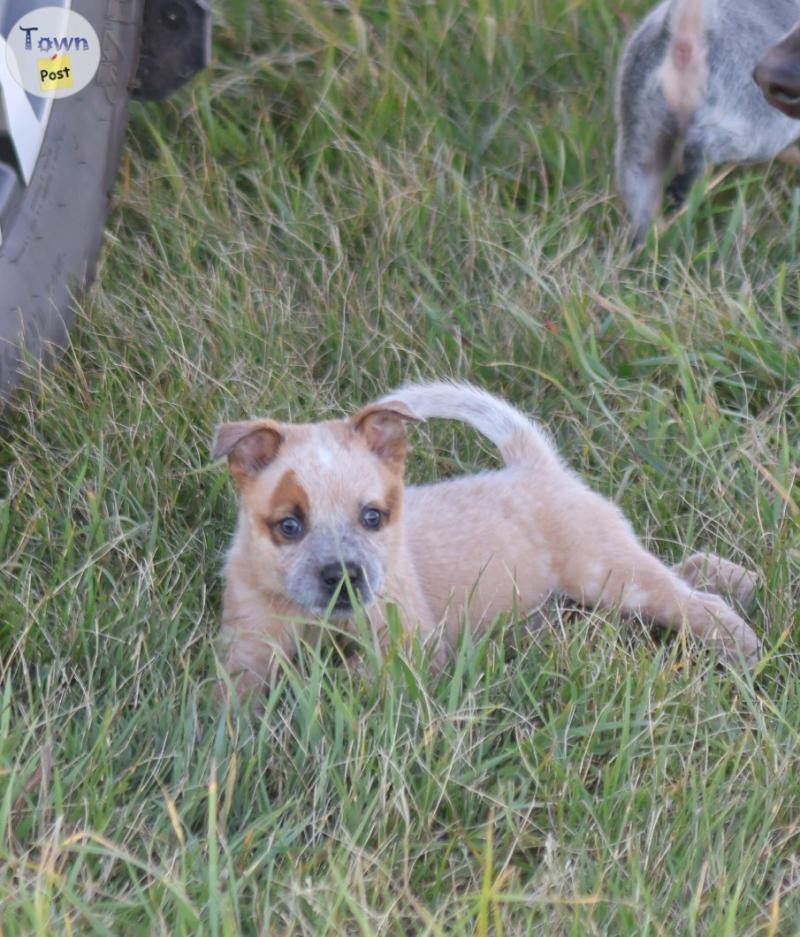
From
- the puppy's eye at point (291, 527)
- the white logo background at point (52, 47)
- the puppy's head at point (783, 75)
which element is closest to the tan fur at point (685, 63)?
the puppy's head at point (783, 75)

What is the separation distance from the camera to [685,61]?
4641 millimetres

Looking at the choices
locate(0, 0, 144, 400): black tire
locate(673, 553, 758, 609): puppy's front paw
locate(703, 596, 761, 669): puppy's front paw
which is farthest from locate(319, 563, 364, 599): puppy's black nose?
locate(0, 0, 144, 400): black tire

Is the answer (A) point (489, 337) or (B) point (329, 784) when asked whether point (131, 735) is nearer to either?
(B) point (329, 784)

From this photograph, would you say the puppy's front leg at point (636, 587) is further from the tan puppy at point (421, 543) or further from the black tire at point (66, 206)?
the black tire at point (66, 206)

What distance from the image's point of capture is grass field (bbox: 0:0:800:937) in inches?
97.5

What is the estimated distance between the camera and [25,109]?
3.65 meters

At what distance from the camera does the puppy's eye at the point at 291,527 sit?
3076 mm

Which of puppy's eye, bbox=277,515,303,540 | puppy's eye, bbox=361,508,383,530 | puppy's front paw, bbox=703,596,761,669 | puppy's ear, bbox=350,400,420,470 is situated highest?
puppy's ear, bbox=350,400,420,470

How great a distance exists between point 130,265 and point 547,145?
137cm

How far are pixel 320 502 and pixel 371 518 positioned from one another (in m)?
0.12

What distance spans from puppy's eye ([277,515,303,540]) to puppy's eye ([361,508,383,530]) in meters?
0.13

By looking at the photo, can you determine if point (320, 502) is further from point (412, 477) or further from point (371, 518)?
point (412, 477)

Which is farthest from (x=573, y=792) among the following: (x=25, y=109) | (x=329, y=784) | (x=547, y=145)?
(x=547, y=145)

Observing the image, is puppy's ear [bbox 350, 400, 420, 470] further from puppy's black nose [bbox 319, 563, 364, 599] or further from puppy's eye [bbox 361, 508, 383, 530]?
puppy's black nose [bbox 319, 563, 364, 599]
